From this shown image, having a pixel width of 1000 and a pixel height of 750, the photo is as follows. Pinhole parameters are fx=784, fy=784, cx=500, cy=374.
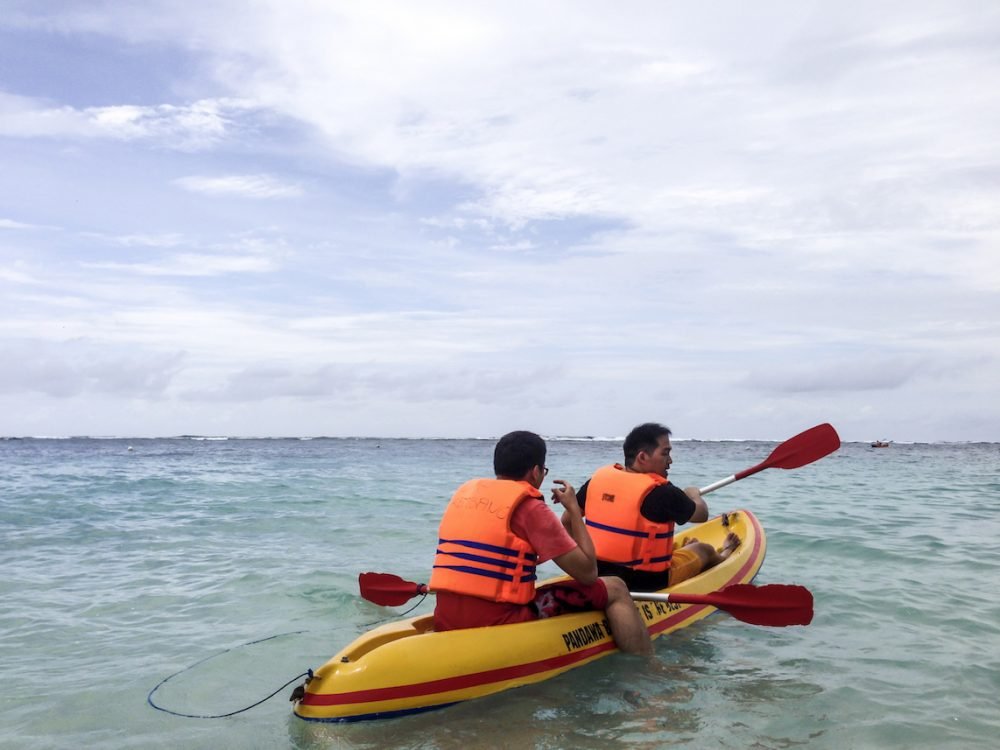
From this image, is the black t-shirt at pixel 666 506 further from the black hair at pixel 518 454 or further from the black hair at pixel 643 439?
the black hair at pixel 518 454

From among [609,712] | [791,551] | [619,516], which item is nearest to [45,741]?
[609,712]

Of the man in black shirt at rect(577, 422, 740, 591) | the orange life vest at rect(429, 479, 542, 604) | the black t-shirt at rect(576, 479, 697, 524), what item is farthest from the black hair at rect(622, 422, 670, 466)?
the orange life vest at rect(429, 479, 542, 604)

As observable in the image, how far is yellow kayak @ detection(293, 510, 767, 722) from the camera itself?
159 inches

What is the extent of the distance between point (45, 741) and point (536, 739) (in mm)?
2547

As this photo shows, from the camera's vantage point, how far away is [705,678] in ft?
16.4

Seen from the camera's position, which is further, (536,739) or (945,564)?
(945,564)

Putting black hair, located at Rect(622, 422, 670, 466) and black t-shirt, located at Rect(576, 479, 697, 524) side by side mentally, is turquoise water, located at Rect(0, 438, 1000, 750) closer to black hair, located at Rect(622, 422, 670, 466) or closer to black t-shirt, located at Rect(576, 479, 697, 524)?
black t-shirt, located at Rect(576, 479, 697, 524)

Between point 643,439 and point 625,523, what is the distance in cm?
62

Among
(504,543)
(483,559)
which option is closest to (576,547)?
(504,543)

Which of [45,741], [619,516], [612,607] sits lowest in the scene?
[45,741]

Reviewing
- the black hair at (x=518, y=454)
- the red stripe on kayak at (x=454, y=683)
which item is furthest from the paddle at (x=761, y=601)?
the black hair at (x=518, y=454)

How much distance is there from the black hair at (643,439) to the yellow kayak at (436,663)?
120 cm

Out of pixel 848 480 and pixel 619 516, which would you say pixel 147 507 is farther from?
pixel 848 480

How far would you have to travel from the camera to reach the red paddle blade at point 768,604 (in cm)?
546
